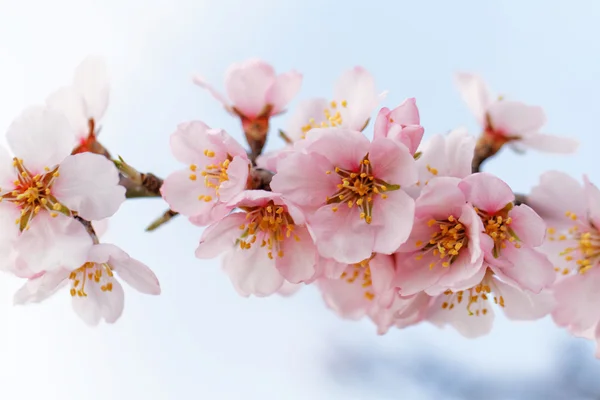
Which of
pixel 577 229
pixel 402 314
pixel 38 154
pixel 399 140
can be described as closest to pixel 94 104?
pixel 38 154

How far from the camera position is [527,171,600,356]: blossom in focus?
1523 mm

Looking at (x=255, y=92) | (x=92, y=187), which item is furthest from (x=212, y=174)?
(x=255, y=92)

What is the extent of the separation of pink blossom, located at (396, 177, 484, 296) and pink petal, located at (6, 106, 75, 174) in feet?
2.25

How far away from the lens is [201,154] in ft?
4.61

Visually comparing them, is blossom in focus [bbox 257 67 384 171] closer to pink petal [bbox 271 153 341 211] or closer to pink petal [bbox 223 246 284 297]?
pink petal [bbox 271 153 341 211]

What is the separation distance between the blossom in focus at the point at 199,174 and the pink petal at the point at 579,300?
823mm

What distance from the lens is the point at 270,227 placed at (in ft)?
4.41

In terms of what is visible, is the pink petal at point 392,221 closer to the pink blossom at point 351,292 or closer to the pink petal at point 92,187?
the pink blossom at point 351,292

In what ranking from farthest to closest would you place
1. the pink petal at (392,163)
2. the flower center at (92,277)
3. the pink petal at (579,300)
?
the pink petal at (579,300) < the flower center at (92,277) < the pink petal at (392,163)

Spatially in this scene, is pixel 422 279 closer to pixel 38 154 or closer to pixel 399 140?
pixel 399 140

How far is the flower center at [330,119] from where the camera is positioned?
161 cm

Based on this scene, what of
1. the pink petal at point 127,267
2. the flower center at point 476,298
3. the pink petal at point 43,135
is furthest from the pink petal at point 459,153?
the pink petal at point 43,135

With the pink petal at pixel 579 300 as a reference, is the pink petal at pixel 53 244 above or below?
above

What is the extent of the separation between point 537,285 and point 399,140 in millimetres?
392
